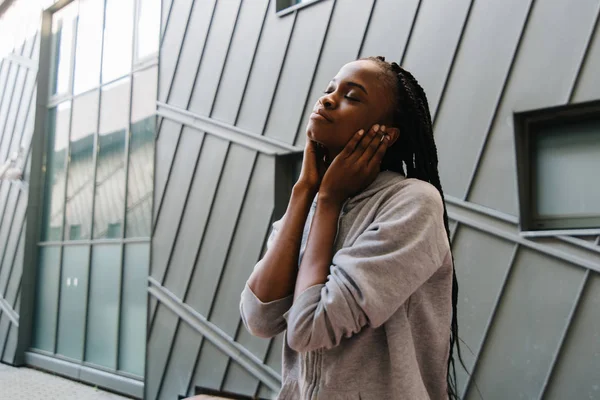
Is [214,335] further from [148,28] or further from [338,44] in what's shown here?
[148,28]

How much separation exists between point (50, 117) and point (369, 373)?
401 inches

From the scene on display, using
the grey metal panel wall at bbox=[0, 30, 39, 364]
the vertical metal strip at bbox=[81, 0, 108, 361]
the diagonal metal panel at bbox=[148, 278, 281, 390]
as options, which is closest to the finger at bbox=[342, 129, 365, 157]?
the diagonal metal panel at bbox=[148, 278, 281, 390]

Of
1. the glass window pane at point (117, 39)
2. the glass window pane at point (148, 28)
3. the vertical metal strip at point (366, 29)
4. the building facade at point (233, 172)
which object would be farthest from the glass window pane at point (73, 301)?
the vertical metal strip at point (366, 29)

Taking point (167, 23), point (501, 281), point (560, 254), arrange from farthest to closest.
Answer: point (167, 23), point (501, 281), point (560, 254)

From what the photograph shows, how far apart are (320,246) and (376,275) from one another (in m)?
0.18

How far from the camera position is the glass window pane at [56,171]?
9.26m

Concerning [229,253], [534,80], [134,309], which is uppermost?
[534,80]

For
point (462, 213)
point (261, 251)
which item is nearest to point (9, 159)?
point (261, 251)

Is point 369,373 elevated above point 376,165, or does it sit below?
below

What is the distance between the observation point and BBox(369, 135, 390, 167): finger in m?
1.28

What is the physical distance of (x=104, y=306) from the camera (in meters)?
7.79

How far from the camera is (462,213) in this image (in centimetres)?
398

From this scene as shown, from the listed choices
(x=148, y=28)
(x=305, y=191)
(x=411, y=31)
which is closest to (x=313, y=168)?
(x=305, y=191)

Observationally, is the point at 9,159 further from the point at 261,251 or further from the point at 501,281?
the point at 501,281
